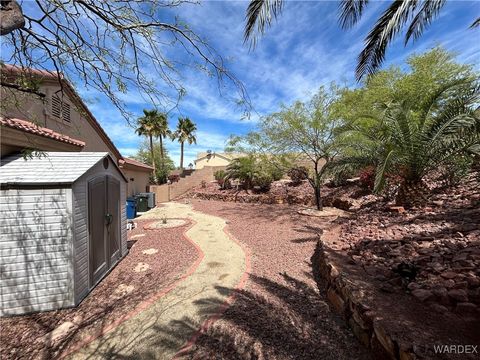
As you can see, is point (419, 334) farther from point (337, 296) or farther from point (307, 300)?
point (307, 300)

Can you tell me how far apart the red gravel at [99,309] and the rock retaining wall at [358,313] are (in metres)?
3.08

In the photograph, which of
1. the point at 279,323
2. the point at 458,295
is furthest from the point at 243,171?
the point at 458,295

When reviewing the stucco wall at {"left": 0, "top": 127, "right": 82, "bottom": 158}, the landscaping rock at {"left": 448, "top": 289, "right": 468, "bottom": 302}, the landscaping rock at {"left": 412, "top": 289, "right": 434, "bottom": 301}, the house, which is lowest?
the landscaping rock at {"left": 412, "top": 289, "right": 434, "bottom": 301}

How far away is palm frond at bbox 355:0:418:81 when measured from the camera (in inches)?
162

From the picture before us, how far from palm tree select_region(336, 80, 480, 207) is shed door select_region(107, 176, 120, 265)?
6.61 meters

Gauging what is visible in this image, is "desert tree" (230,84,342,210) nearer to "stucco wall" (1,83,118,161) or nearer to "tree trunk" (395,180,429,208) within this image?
"tree trunk" (395,180,429,208)

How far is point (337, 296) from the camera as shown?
3.53 metres

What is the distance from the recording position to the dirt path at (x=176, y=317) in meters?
2.79

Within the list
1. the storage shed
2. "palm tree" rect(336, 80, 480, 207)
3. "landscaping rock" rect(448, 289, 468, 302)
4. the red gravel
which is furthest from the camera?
"palm tree" rect(336, 80, 480, 207)

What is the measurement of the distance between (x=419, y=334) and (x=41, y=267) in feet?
17.0

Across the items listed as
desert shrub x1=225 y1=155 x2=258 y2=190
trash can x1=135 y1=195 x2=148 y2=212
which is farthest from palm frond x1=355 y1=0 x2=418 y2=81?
trash can x1=135 y1=195 x2=148 y2=212

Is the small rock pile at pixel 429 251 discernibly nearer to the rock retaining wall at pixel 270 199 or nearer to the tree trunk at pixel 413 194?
the tree trunk at pixel 413 194

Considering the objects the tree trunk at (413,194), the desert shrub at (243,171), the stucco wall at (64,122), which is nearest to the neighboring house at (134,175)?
the stucco wall at (64,122)

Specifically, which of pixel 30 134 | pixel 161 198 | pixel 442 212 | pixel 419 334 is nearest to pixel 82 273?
pixel 30 134
